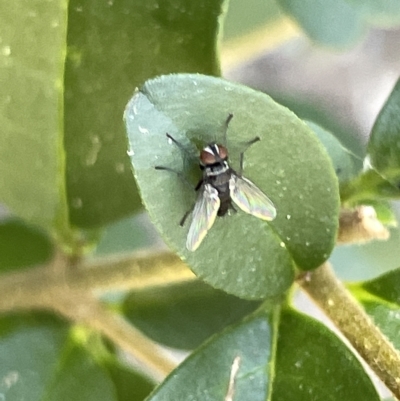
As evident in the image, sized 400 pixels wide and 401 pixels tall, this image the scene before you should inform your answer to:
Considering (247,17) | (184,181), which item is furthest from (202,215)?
(247,17)

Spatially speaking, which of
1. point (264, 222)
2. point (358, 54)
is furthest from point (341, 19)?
point (358, 54)

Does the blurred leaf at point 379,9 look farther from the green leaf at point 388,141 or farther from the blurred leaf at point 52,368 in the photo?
the blurred leaf at point 52,368

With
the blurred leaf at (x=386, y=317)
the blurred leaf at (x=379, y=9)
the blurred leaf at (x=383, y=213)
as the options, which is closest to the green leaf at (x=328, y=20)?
the blurred leaf at (x=379, y=9)

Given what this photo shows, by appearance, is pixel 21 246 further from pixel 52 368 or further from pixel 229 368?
pixel 229 368

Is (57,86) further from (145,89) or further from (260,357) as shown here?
(260,357)

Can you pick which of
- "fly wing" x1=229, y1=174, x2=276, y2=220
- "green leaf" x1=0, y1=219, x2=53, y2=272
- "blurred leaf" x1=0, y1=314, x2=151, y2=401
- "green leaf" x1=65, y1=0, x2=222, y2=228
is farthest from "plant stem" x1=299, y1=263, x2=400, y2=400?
"green leaf" x1=0, y1=219, x2=53, y2=272
